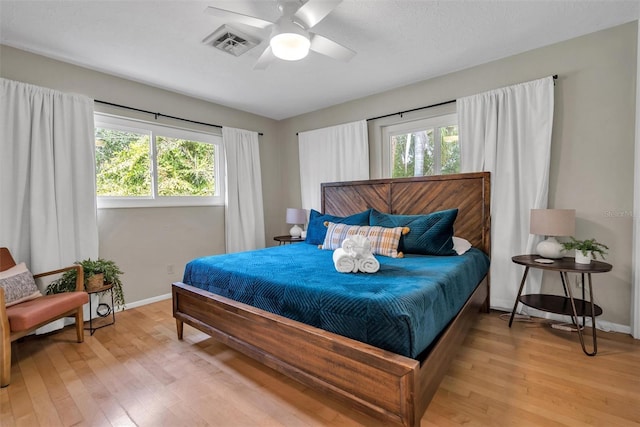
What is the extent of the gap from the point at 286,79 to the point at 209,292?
8.10 feet

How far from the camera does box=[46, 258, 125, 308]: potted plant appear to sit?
8.76 feet

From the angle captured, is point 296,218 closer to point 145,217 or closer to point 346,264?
point 145,217

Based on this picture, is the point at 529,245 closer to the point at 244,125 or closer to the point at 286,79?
the point at 286,79

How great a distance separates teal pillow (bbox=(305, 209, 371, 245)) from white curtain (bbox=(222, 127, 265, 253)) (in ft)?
4.05

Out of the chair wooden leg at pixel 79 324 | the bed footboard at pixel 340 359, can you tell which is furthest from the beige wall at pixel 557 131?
the bed footboard at pixel 340 359

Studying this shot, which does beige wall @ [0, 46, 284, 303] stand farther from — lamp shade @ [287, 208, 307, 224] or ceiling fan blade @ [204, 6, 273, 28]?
ceiling fan blade @ [204, 6, 273, 28]

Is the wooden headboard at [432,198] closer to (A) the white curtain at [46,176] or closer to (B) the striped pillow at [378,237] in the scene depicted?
(B) the striped pillow at [378,237]

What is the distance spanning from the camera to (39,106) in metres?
2.70

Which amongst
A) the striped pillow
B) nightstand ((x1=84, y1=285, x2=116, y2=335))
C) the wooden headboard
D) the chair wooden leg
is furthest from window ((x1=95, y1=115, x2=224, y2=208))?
the striped pillow

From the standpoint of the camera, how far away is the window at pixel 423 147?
3.42m

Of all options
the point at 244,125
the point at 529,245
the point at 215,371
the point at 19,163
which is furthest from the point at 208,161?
the point at 529,245

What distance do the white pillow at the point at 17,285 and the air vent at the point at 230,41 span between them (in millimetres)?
2417

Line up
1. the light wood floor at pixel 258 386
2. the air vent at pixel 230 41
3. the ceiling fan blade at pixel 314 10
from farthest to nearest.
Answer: the air vent at pixel 230 41 → the ceiling fan blade at pixel 314 10 → the light wood floor at pixel 258 386

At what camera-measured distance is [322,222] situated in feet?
11.7
